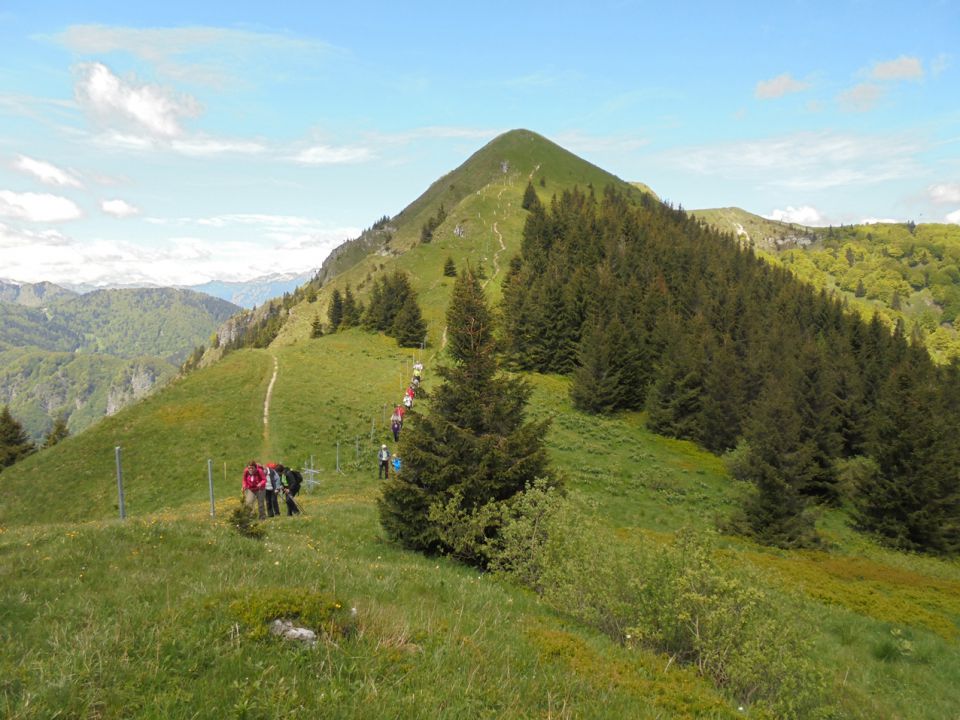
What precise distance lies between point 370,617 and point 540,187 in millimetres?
Result: 187885

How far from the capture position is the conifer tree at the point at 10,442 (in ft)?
167

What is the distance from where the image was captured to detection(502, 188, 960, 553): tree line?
1248 inches

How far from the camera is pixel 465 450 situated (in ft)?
51.8

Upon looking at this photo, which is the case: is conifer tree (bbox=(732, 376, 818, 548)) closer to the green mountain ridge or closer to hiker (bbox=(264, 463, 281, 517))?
the green mountain ridge

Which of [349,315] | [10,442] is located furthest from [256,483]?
[349,315]

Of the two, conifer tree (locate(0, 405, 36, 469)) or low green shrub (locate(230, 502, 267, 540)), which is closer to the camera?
low green shrub (locate(230, 502, 267, 540))

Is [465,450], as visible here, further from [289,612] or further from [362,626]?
[289,612]

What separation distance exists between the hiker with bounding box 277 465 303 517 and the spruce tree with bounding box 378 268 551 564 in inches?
263

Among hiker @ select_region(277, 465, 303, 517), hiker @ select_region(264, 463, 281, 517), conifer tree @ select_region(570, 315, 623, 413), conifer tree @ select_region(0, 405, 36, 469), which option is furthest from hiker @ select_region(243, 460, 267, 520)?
conifer tree @ select_region(0, 405, 36, 469)

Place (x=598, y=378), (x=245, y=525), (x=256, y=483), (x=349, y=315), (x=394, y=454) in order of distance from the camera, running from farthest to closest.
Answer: (x=349, y=315)
(x=598, y=378)
(x=256, y=483)
(x=394, y=454)
(x=245, y=525)

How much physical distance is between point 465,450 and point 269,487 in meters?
9.79

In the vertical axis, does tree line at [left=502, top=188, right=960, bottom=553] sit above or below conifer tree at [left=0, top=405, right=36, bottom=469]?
above

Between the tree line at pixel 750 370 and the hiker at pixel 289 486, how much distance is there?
10786 millimetres

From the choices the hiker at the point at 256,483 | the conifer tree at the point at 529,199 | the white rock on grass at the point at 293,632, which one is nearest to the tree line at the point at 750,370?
the hiker at the point at 256,483
